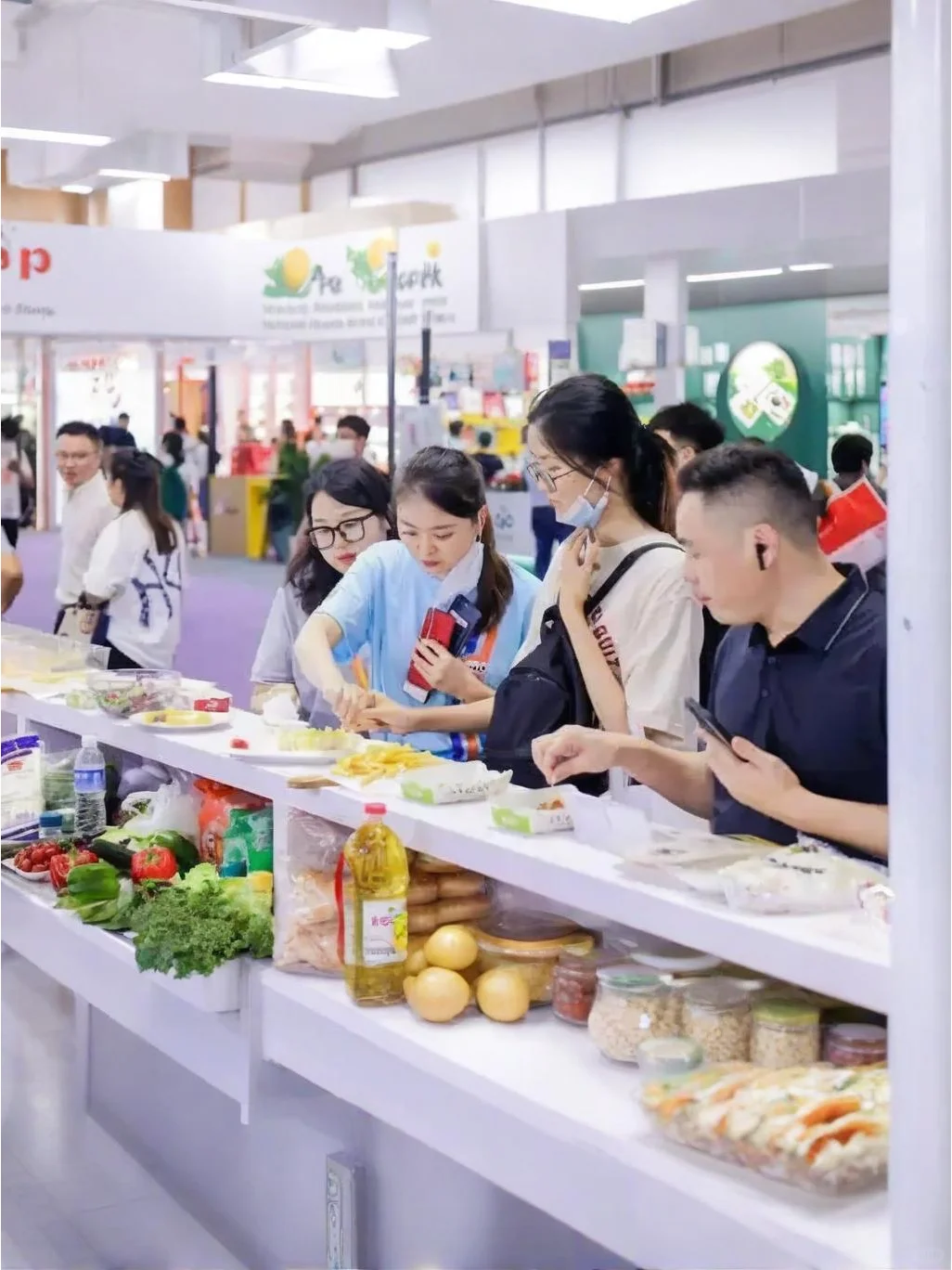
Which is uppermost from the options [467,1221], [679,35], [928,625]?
[679,35]

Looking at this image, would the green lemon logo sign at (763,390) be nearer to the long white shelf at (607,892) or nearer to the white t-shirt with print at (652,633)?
the white t-shirt with print at (652,633)

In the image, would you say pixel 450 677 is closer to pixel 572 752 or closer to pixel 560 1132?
pixel 572 752

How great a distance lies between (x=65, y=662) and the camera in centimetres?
464

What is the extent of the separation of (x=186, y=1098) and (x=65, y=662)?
1.45 metres

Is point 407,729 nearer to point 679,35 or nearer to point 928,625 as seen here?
point 928,625

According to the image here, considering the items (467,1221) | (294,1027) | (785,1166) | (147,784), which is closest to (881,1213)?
(785,1166)

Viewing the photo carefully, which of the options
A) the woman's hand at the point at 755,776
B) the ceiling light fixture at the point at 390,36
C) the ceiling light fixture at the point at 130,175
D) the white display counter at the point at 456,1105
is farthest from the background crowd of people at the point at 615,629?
the ceiling light fixture at the point at 130,175

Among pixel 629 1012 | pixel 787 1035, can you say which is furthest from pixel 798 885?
pixel 629 1012

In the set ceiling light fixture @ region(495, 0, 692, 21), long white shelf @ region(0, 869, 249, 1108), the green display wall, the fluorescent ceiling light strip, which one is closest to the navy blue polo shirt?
long white shelf @ region(0, 869, 249, 1108)

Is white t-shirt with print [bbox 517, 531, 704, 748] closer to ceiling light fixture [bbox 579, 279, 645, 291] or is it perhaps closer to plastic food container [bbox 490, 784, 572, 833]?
plastic food container [bbox 490, 784, 572, 833]

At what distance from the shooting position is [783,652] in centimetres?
253

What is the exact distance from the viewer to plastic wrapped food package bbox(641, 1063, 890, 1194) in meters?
1.95

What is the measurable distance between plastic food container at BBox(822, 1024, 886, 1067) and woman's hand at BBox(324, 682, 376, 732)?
1.49m

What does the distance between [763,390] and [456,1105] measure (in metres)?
16.2
